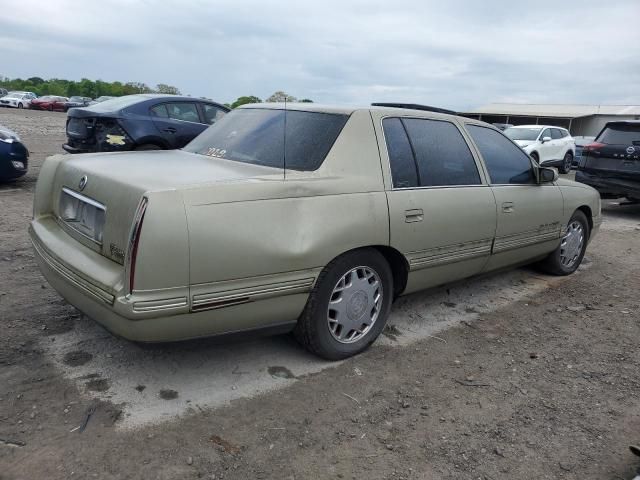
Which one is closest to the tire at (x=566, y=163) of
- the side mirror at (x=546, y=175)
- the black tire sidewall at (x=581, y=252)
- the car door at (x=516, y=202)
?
the black tire sidewall at (x=581, y=252)

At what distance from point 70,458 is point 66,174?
1.72 metres

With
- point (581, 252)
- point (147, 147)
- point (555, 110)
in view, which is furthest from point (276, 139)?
point (555, 110)

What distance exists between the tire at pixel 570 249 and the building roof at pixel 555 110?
34210 millimetres

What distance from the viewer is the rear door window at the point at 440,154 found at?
12.3ft

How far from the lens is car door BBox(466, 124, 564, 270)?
170 inches

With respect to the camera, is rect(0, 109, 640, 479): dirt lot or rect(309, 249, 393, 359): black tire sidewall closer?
rect(0, 109, 640, 479): dirt lot

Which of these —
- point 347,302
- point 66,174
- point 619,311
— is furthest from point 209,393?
point 619,311

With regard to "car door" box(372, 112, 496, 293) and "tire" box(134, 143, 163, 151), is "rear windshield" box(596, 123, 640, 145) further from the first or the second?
"tire" box(134, 143, 163, 151)

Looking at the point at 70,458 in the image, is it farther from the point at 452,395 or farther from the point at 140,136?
the point at 140,136

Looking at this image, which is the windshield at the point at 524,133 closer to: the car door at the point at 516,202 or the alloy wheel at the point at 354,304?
the car door at the point at 516,202

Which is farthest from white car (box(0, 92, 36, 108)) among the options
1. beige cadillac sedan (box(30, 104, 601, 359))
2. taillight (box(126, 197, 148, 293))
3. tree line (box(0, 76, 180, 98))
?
taillight (box(126, 197, 148, 293))

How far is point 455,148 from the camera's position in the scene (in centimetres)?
411

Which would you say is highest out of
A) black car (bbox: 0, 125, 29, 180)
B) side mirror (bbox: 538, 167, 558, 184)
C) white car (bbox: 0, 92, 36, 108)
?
white car (bbox: 0, 92, 36, 108)

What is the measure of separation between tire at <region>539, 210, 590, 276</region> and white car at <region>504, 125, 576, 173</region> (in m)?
10.5
